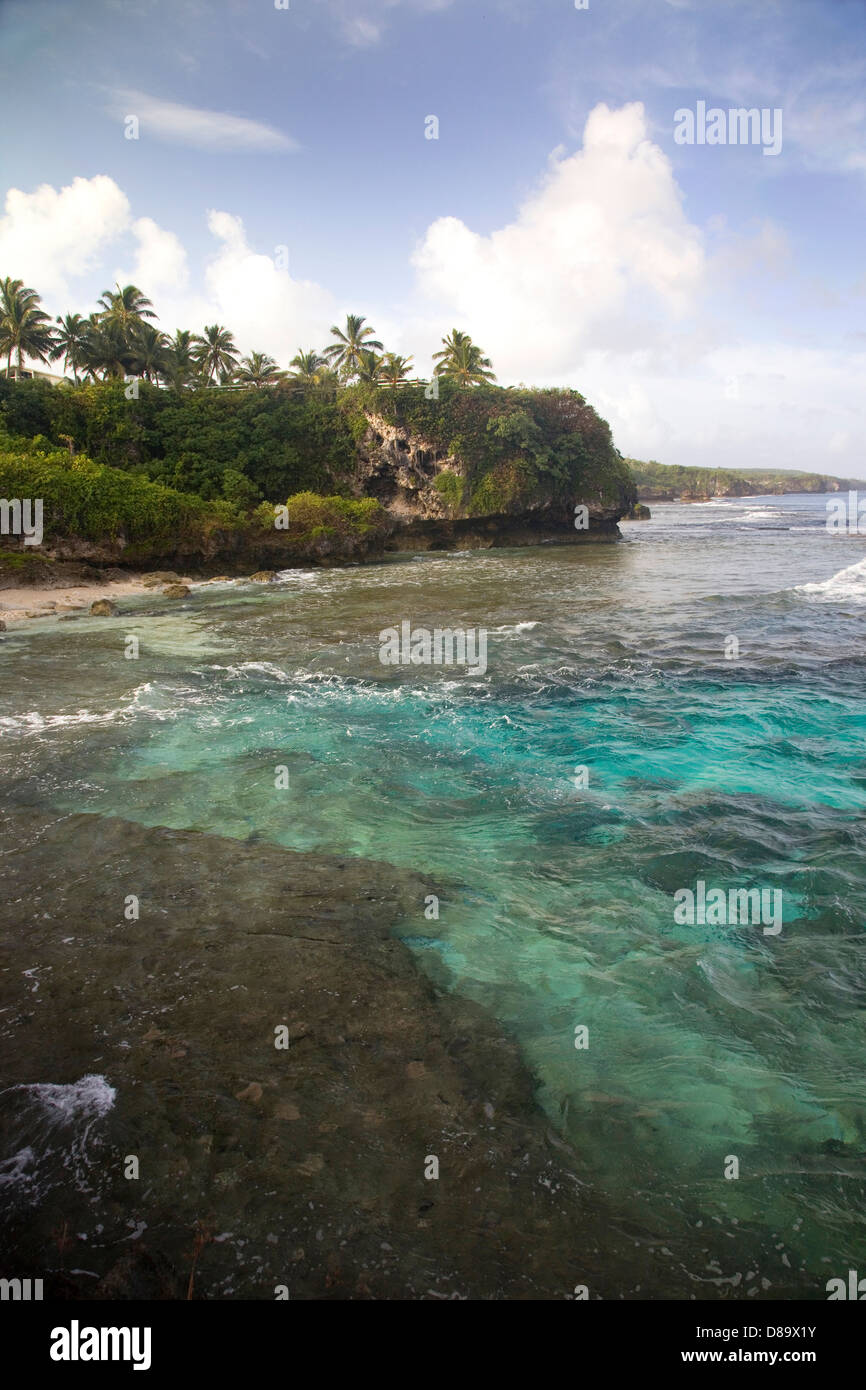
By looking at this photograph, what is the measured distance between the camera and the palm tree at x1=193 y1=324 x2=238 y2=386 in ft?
173

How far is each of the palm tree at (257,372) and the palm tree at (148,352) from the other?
20.6 feet

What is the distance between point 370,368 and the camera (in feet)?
174

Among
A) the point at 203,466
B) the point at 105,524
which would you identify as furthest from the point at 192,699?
the point at 203,466

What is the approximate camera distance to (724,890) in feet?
22.9

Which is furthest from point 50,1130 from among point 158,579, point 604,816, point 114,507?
point 114,507

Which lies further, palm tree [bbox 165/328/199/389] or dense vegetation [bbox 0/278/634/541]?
palm tree [bbox 165/328/199/389]

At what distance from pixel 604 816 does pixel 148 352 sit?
171 feet

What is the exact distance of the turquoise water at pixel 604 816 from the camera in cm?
438

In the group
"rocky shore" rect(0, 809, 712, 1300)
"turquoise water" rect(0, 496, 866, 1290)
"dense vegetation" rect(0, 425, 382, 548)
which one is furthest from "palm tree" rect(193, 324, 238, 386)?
"rocky shore" rect(0, 809, 712, 1300)

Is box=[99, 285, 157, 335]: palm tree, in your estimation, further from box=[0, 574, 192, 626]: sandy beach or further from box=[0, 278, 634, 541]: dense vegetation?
box=[0, 574, 192, 626]: sandy beach

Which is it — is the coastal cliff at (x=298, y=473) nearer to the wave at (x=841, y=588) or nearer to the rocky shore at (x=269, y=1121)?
the wave at (x=841, y=588)

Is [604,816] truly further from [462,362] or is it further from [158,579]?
[462,362]

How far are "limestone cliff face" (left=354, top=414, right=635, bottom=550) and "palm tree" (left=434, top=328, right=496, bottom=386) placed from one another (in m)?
9.76
